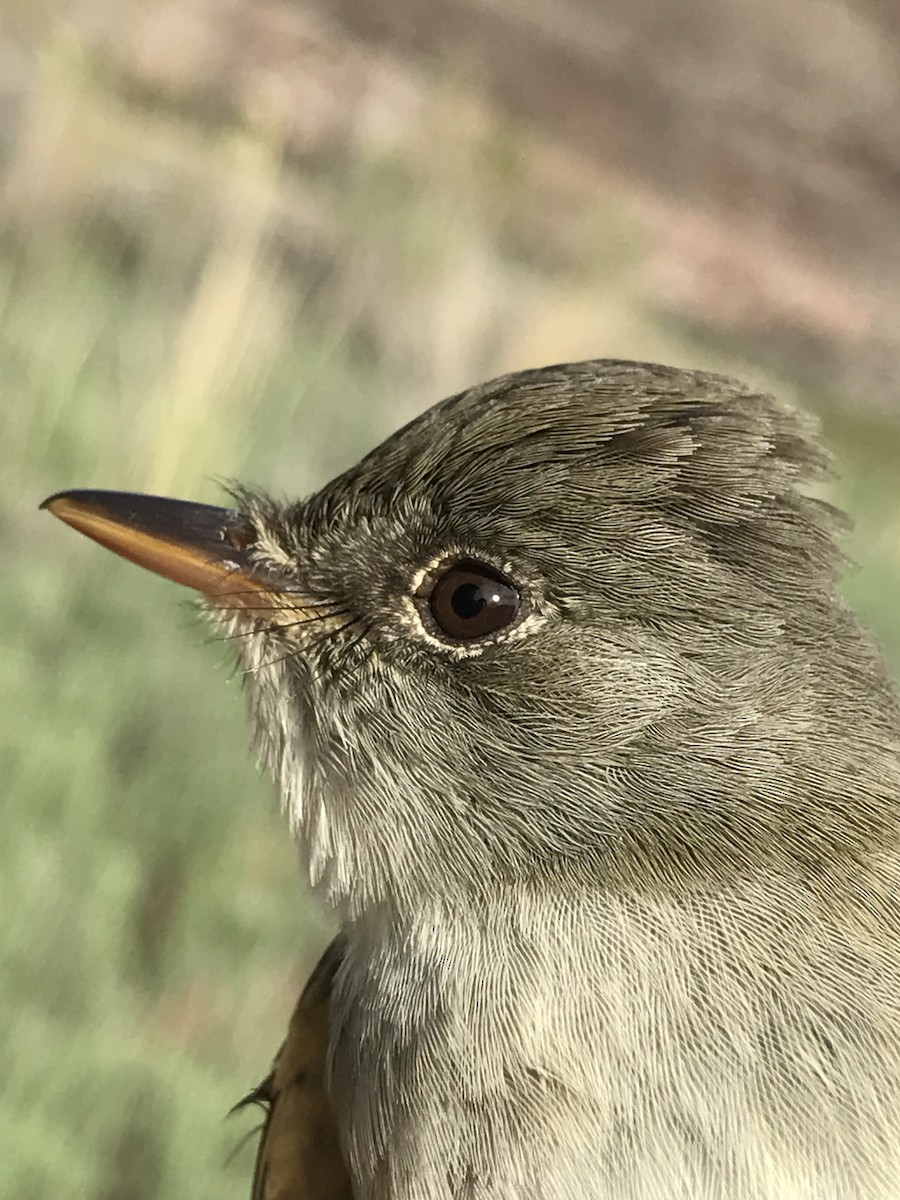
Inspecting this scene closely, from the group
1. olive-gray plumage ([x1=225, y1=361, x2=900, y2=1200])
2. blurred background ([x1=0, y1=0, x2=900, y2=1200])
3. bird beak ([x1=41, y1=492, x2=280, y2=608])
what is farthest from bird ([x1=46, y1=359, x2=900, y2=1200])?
blurred background ([x1=0, y1=0, x2=900, y2=1200])

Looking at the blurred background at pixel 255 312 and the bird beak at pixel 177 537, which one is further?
the blurred background at pixel 255 312

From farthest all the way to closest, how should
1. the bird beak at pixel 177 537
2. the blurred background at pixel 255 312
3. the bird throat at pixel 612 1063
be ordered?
the blurred background at pixel 255 312
the bird beak at pixel 177 537
the bird throat at pixel 612 1063

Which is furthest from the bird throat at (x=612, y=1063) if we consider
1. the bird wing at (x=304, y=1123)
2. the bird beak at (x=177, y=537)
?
the bird beak at (x=177, y=537)

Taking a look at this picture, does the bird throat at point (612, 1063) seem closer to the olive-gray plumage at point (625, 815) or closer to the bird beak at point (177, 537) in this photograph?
the olive-gray plumage at point (625, 815)

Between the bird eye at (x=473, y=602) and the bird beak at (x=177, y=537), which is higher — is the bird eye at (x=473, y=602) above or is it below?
above

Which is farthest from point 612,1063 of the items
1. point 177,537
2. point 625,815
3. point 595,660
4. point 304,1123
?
point 177,537

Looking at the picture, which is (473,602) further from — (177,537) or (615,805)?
(177,537)

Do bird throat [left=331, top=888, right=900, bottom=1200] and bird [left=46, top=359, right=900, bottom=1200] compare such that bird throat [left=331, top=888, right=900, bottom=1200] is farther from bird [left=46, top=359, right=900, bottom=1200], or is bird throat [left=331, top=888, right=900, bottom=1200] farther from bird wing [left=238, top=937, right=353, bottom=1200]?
bird wing [left=238, top=937, right=353, bottom=1200]
